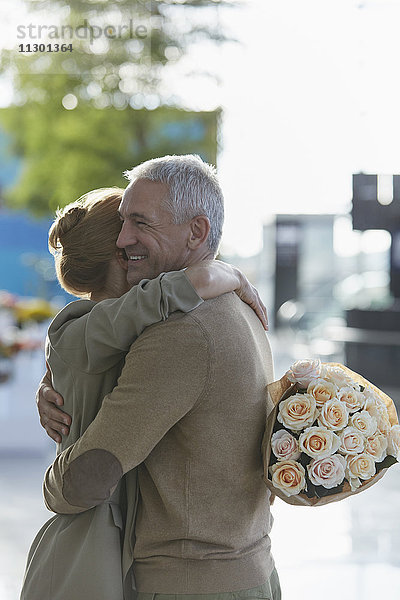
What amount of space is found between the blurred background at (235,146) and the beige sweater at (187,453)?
8.52ft

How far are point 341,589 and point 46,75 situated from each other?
4.20m

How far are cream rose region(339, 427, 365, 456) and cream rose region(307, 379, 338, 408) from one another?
0.06m

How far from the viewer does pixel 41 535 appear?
1.59 metres

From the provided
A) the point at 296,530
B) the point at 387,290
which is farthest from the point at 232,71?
the point at 296,530

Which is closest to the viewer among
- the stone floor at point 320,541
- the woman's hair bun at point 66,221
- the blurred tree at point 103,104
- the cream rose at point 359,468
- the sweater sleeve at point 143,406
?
the sweater sleeve at point 143,406

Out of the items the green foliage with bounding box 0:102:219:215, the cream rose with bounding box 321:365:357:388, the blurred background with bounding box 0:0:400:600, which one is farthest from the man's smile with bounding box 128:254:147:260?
the green foliage with bounding box 0:102:219:215

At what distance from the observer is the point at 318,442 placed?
4.96 ft

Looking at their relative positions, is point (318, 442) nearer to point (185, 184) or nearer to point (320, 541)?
point (185, 184)

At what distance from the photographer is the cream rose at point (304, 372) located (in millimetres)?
1562

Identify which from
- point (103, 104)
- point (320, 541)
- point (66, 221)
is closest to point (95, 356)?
point (66, 221)

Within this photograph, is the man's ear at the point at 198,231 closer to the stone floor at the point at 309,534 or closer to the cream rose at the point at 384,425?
the cream rose at the point at 384,425

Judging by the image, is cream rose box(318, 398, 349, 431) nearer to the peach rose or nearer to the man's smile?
the peach rose

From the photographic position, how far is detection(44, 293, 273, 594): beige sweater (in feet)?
4.65

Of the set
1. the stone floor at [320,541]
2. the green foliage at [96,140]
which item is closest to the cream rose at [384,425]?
the stone floor at [320,541]
